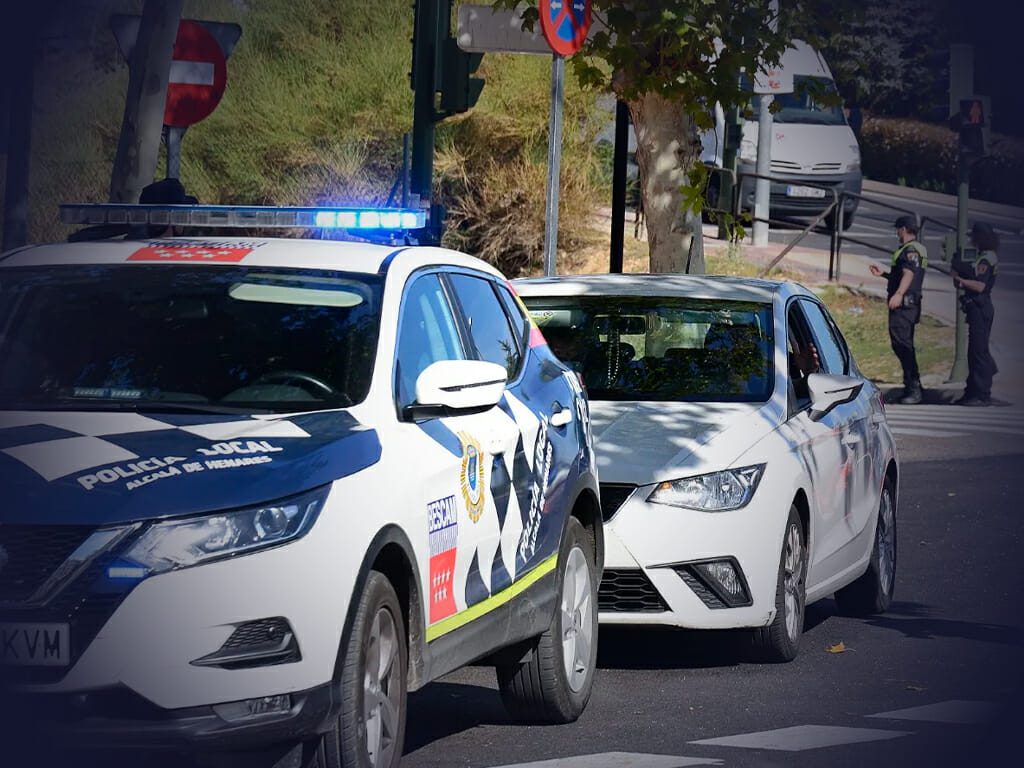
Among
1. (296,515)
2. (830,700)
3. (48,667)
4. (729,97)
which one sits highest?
(729,97)

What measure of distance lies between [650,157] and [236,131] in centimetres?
948

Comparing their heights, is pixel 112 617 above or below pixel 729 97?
below

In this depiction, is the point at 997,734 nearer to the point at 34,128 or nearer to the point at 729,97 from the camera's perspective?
the point at 729,97

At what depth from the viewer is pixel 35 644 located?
476 centimetres

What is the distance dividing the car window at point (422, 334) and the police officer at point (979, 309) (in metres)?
15.7

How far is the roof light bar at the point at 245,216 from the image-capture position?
673cm

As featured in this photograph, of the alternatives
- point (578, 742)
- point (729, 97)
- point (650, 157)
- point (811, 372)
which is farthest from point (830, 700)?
point (650, 157)

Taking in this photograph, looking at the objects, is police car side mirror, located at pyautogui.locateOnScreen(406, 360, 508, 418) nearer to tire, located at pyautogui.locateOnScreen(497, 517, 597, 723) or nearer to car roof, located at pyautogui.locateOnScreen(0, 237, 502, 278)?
car roof, located at pyautogui.locateOnScreen(0, 237, 502, 278)

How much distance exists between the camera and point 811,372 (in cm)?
996

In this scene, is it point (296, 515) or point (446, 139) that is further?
point (446, 139)

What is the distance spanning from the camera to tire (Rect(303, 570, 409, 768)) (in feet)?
17.1

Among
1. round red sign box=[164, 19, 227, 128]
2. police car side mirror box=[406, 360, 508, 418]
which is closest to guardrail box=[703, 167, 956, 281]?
round red sign box=[164, 19, 227, 128]

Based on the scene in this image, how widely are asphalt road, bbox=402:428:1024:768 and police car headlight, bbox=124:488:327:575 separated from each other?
174 cm

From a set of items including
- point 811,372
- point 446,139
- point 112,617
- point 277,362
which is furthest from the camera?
point 446,139
